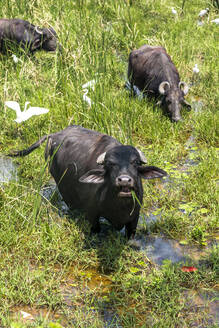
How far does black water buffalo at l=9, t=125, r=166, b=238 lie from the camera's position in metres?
3.69

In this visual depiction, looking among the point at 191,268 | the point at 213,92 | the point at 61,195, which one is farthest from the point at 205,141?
the point at 191,268

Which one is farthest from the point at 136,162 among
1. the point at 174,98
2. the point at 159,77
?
the point at 159,77

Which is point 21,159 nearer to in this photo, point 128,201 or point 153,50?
point 128,201

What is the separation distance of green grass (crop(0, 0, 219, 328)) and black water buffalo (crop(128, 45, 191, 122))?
298mm

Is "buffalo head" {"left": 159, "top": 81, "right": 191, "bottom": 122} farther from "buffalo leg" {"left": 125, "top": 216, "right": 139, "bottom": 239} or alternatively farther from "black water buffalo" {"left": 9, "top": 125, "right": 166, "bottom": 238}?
"buffalo leg" {"left": 125, "top": 216, "right": 139, "bottom": 239}

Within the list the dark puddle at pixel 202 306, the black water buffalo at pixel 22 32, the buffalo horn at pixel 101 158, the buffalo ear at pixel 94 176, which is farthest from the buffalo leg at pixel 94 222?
the black water buffalo at pixel 22 32

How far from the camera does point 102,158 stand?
13.0 ft

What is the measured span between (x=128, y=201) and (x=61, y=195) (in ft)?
4.08

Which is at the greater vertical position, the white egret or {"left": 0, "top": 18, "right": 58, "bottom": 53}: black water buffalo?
the white egret

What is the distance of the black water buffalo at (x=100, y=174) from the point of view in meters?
3.69

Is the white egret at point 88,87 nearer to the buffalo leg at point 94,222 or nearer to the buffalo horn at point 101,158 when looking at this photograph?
the buffalo horn at point 101,158

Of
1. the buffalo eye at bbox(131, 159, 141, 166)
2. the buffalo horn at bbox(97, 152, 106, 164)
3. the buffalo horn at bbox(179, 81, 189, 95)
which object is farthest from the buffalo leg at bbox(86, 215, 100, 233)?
the buffalo horn at bbox(179, 81, 189, 95)

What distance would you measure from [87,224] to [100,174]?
62cm

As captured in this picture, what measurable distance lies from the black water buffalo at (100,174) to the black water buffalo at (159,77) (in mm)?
2607
